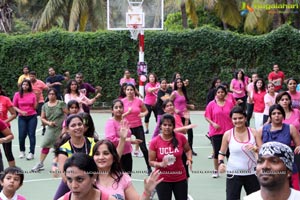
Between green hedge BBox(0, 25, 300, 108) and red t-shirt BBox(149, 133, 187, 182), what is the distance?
51.7 ft

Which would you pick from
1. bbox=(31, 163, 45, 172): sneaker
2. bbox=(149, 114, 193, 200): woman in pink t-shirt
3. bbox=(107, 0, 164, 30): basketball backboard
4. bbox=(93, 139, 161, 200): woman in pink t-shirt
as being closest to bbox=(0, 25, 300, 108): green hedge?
bbox=(107, 0, 164, 30): basketball backboard

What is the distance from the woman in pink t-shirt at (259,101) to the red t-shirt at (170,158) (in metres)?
6.26

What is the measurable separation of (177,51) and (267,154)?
19.5 metres

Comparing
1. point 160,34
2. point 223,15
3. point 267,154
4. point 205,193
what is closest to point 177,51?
point 160,34

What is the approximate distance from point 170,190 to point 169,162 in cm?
34

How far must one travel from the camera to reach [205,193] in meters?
9.41

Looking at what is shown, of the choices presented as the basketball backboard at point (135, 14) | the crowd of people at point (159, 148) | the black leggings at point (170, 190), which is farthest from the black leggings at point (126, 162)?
the basketball backboard at point (135, 14)

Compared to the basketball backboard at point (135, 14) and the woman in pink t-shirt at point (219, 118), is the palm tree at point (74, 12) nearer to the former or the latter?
the basketball backboard at point (135, 14)

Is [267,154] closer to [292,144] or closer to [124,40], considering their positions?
[292,144]

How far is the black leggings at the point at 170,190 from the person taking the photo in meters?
6.88

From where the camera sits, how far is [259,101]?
13.2 metres

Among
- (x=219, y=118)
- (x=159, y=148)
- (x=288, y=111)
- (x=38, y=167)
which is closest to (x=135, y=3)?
(x=38, y=167)

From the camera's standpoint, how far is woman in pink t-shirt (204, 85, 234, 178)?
388 inches

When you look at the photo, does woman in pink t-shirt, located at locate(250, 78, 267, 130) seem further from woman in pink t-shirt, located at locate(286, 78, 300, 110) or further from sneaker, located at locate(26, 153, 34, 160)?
sneaker, located at locate(26, 153, 34, 160)
